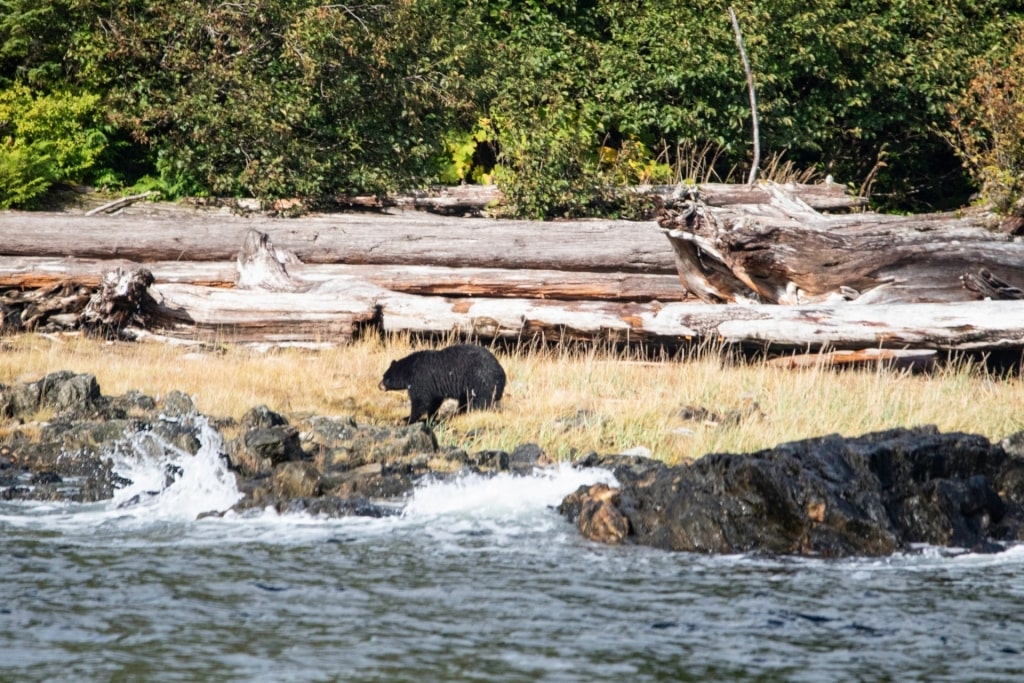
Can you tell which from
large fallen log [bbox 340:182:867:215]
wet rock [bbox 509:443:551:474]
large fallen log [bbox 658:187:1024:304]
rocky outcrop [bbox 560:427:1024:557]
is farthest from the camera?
large fallen log [bbox 340:182:867:215]

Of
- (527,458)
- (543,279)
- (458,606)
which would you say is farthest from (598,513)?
(543,279)

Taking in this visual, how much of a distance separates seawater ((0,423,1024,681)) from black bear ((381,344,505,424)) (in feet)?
9.91

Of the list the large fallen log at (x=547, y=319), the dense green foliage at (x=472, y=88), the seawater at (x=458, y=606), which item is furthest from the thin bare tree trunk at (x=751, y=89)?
the seawater at (x=458, y=606)

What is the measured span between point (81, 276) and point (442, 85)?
698 cm

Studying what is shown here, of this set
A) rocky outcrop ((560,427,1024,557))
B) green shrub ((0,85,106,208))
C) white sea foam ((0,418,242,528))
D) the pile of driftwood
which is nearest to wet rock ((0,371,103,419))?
white sea foam ((0,418,242,528))

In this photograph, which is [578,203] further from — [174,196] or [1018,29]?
[1018,29]

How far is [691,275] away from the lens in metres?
14.1

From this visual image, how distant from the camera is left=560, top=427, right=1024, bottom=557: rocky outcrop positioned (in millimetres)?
7312

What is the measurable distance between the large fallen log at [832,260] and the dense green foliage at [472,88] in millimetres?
5346

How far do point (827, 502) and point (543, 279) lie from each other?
786cm

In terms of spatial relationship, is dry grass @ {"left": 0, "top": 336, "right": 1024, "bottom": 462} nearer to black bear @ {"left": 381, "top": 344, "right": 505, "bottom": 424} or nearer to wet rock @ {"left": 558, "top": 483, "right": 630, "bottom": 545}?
black bear @ {"left": 381, "top": 344, "right": 505, "bottom": 424}

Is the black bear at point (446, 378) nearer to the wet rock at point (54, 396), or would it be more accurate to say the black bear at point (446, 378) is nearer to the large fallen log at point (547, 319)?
the large fallen log at point (547, 319)

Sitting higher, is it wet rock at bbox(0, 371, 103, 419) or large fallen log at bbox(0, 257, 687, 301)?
large fallen log at bbox(0, 257, 687, 301)

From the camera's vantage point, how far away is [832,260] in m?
13.6
